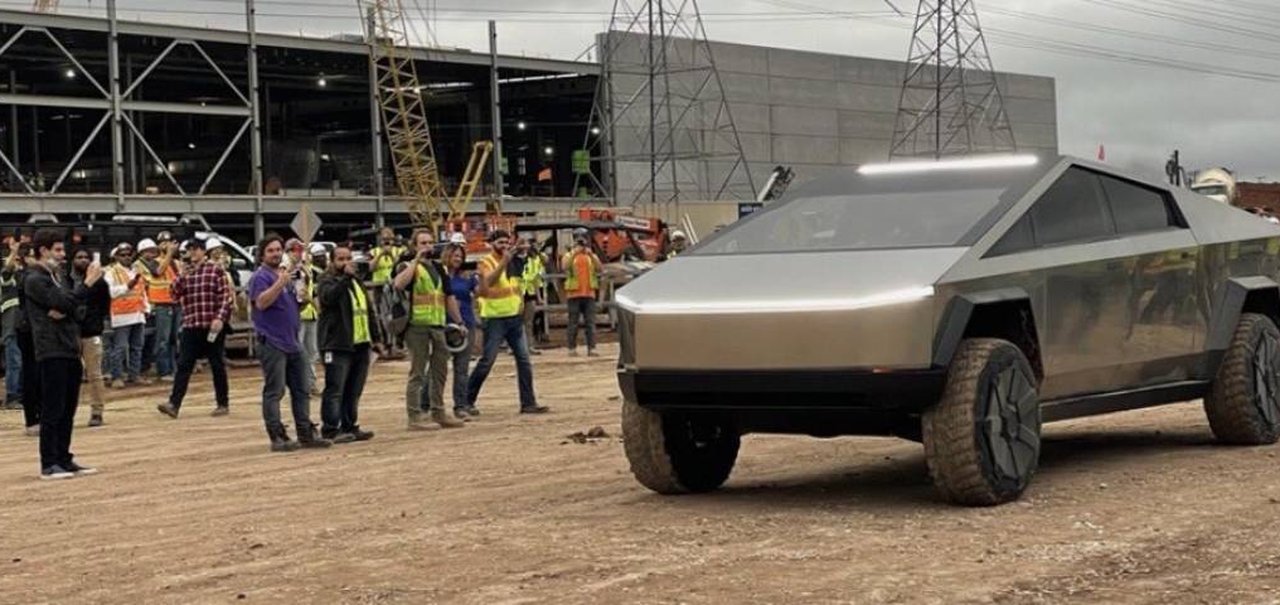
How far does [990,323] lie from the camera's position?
8125 mm

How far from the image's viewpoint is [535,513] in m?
8.38

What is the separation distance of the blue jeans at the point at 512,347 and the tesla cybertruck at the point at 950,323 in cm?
Answer: 632

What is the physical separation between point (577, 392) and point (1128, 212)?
9538 millimetres

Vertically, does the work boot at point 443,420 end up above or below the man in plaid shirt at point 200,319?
below

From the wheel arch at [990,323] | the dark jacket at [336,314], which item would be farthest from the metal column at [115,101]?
the wheel arch at [990,323]

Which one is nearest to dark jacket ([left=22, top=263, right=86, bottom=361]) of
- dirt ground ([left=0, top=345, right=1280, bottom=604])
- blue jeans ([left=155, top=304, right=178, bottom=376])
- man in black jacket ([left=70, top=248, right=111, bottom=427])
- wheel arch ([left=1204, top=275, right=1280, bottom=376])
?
dirt ground ([left=0, top=345, right=1280, bottom=604])

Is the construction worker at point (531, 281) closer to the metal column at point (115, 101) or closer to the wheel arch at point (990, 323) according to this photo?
the wheel arch at point (990, 323)

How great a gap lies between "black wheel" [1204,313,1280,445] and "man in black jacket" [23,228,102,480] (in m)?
7.74

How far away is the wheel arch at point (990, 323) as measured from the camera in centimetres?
760

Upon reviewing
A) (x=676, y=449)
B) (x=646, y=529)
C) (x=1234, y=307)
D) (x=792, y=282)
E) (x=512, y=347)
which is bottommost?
(x=646, y=529)

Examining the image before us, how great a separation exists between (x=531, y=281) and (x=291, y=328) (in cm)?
1122

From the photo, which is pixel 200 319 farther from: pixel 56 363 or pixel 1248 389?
pixel 1248 389

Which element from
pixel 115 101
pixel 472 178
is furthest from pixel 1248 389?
pixel 472 178

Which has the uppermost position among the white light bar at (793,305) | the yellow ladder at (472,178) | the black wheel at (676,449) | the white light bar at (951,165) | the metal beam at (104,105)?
the metal beam at (104,105)
